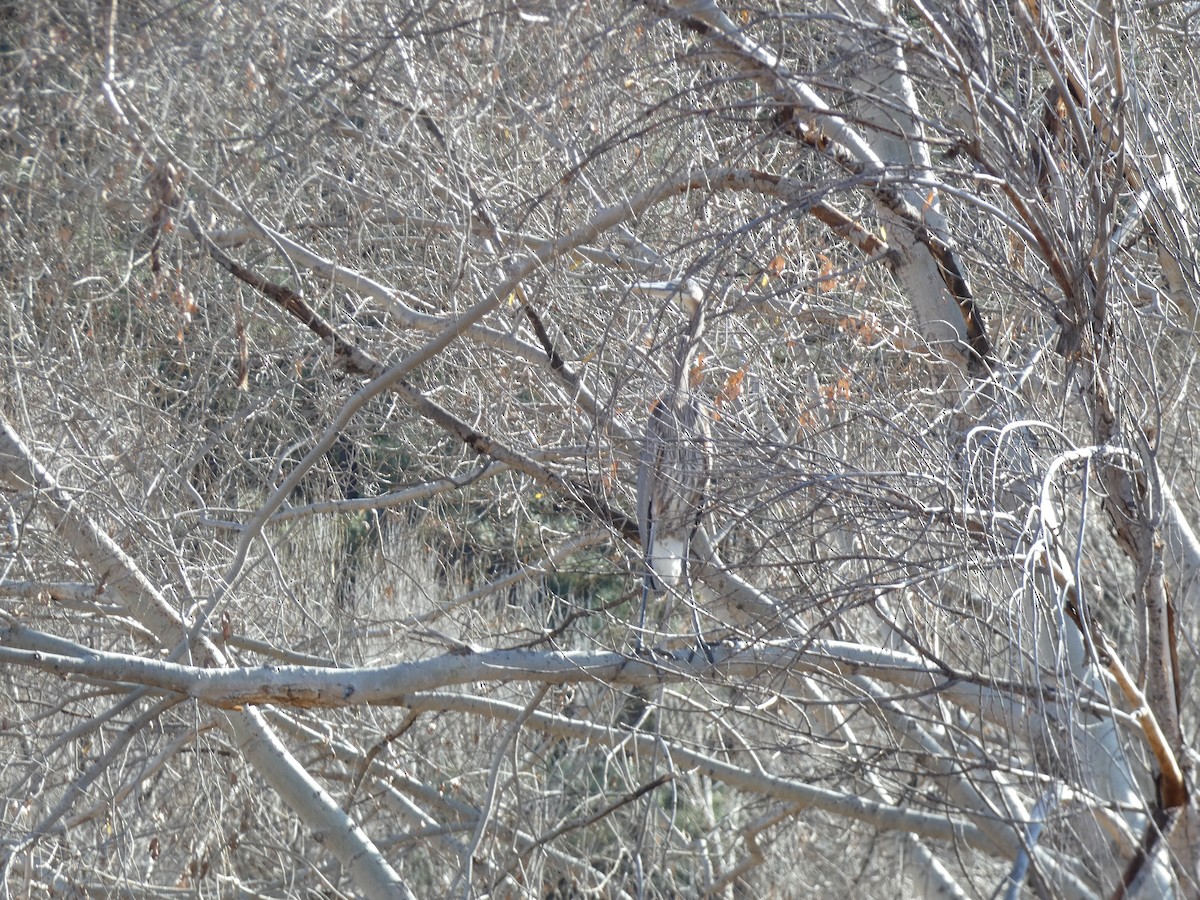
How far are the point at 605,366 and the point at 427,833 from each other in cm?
200

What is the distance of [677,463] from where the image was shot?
3.24 m

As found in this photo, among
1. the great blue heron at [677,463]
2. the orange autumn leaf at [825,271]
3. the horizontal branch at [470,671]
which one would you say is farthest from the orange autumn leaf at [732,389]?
the horizontal branch at [470,671]

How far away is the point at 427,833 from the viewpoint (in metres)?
4.65

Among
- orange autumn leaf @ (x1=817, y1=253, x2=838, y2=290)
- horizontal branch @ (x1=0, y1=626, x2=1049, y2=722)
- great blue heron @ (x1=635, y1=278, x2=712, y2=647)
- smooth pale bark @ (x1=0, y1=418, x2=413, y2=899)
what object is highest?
orange autumn leaf @ (x1=817, y1=253, x2=838, y2=290)

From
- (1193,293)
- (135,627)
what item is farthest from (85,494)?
(1193,293)

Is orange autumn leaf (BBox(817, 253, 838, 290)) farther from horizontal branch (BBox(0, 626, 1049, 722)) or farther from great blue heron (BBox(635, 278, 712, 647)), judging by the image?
horizontal branch (BBox(0, 626, 1049, 722))

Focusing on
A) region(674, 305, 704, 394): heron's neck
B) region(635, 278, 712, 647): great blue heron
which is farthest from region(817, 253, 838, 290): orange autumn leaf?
region(674, 305, 704, 394): heron's neck

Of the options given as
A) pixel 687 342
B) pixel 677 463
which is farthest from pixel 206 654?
pixel 687 342

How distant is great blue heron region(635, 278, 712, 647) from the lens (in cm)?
301

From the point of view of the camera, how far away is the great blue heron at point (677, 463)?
301 cm

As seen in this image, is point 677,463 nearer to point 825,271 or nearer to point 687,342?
point 687,342

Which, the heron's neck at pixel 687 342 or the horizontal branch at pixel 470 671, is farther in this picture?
the horizontal branch at pixel 470 671

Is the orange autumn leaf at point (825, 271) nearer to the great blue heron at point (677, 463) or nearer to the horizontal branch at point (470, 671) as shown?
the great blue heron at point (677, 463)

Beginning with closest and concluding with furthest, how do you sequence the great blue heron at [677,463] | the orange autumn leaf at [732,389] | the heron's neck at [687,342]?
the heron's neck at [687,342] → the great blue heron at [677,463] → the orange autumn leaf at [732,389]
